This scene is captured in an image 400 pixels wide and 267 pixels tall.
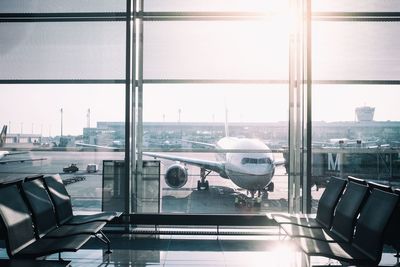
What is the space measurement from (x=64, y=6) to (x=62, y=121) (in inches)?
57.1

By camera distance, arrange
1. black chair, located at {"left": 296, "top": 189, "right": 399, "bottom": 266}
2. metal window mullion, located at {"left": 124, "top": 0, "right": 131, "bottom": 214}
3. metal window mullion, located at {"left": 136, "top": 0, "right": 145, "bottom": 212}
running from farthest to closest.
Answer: metal window mullion, located at {"left": 136, "top": 0, "right": 145, "bottom": 212}, metal window mullion, located at {"left": 124, "top": 0, "right": 131, "bottom": 214}, black chair, located at {"left": 296, "top": 189, "right": 399, "bottom": 266}

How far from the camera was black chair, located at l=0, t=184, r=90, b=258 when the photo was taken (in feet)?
6.55

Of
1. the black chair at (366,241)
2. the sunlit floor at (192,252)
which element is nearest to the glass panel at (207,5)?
the black chair at (366,241)

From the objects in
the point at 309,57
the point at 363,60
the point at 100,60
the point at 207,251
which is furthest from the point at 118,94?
the point at 363,60

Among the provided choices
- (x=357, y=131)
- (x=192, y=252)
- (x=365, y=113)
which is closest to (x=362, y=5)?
(x=365, y=113)

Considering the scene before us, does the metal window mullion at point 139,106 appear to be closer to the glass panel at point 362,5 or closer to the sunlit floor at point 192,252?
the sunlit floor at point 192,252

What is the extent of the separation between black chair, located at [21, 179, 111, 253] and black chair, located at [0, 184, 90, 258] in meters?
0.10

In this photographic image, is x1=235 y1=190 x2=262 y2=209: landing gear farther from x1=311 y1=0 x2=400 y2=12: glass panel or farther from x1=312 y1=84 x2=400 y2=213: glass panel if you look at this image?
x1=311 y1=0 x2=400 y2=12: glass panel

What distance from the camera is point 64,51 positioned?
3.86m

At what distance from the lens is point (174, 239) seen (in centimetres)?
366

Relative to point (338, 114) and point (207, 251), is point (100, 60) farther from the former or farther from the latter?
point (338, 114)

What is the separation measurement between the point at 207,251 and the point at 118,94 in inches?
84.4

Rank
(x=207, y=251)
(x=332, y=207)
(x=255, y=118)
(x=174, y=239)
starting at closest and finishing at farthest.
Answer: (x=332, y=207), (x=207, y=251), (x=174, y=239), (x=255, y=118)

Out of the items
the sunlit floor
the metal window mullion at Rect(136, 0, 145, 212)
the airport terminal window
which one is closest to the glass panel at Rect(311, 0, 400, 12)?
the airport terminal window
